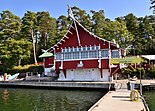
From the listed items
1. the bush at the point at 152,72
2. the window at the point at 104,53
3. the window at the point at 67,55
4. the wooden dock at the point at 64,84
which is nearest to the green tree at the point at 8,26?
the wooden dock at the point at 64,84

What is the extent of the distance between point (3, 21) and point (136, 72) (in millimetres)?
29303

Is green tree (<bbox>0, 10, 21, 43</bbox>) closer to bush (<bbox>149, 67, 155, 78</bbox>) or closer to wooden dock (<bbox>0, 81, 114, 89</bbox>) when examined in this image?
wooden dock (<bbox>0, 81, 114, 89</bbox>)

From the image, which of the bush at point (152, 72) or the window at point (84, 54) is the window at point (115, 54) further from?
the bush at point (152, 72)

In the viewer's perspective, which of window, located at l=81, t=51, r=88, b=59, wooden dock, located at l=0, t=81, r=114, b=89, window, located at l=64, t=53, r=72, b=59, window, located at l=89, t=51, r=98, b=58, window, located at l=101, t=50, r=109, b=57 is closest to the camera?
wooden dock, located at l=0, t=81, r=114, b=89

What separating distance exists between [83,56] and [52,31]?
89.3 ft

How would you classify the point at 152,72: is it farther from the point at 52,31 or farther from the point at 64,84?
the point at 52,31

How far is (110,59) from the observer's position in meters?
32.1

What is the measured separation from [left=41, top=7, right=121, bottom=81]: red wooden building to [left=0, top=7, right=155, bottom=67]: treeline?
13127mm

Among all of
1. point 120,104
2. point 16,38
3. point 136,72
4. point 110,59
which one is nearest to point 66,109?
point 120,104

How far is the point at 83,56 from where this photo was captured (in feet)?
111

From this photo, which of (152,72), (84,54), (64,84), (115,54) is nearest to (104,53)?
(115,54)

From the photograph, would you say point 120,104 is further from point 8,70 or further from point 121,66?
point 8,70

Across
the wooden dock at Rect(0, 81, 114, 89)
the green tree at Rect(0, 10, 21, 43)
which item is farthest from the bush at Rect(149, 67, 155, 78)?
the green tree at Rect(0, 10, 21, 43)

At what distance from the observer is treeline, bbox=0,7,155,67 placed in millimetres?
47094
